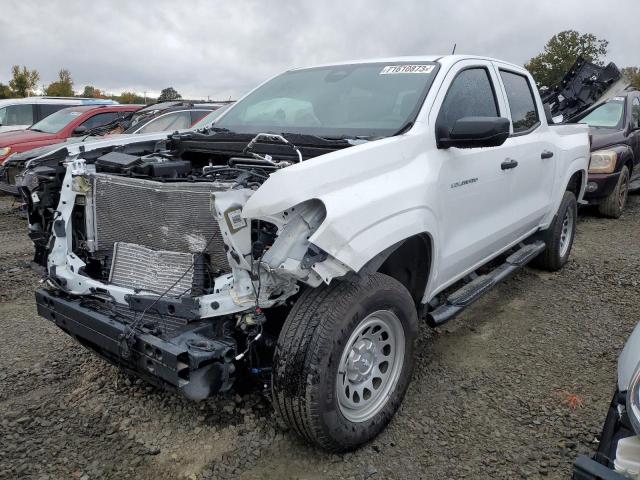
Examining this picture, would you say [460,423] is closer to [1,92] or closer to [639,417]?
[639,417]

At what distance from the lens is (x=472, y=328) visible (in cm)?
424

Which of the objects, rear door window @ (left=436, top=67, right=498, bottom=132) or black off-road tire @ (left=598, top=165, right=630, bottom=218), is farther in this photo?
black off-road tire @ (left=598, top=165, right=630, bottom=218)

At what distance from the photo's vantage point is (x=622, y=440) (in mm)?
1784

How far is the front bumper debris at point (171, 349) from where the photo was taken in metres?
2.26

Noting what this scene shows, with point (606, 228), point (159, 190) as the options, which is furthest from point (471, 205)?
point (606, 228)

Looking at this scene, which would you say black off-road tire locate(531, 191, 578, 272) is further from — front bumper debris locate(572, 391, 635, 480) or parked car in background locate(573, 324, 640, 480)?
front bumper debris locate(572, 391, 635, 480)

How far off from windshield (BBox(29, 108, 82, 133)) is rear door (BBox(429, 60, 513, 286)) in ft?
28.9

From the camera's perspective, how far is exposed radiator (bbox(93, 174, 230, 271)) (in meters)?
2.62

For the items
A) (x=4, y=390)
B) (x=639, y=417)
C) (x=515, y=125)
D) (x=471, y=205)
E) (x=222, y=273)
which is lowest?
(x=4, y=390)

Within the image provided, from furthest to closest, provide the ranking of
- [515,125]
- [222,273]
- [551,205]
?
[551,205] → [515,125] → [222,273]

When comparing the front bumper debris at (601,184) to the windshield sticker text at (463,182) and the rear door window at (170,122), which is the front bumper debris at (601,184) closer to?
the windshield sticker text at (463,182)

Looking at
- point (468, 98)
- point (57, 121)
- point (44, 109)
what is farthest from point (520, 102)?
point (44, 109)

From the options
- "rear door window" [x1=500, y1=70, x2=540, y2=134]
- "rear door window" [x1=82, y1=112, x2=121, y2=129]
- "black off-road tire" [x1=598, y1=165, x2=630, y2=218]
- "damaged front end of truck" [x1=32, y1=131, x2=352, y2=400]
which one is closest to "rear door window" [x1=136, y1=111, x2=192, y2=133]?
"rear door window" [x1=82, y1=112, x2=121, y2=129]

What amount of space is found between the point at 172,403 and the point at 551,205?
370 centimetres
